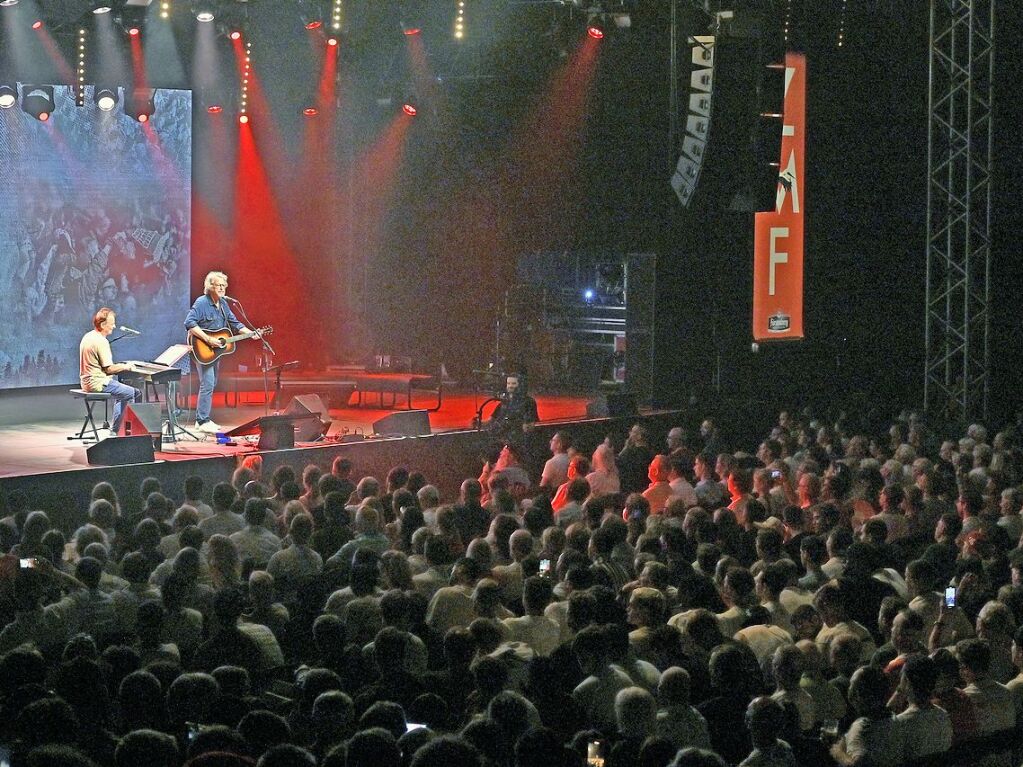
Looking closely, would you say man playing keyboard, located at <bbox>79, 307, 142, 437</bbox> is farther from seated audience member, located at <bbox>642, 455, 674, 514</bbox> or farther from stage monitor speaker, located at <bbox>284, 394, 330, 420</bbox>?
seated audience member, located at <bbox>642, 455, 674, 514</bbox>

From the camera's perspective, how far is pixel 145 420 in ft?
39.5

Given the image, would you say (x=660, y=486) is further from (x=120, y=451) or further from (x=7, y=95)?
(x=7, y=95)

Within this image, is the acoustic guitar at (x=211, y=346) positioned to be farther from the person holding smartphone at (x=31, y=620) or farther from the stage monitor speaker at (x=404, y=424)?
the person holding smartphone at (x=31, y=620)

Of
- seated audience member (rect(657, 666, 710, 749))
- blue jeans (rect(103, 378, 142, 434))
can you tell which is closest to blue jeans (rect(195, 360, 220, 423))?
blue jeans (rect(103, 378, 142, 434))

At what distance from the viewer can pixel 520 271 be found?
58.5 feet

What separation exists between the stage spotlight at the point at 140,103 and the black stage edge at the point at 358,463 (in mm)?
4683

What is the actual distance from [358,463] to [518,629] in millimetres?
6640

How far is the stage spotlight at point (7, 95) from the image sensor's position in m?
13.3

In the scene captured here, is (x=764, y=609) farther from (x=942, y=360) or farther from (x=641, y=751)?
(x=942, y=360)

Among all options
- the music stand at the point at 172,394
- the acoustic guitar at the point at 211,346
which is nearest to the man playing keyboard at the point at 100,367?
the music stand at the point at 172,394

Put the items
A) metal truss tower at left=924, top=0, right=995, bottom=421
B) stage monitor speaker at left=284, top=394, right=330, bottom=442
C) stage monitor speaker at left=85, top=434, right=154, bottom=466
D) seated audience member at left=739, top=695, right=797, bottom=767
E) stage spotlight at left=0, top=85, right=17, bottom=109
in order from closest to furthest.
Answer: seated audience member at left=739, top=695, right=797, bottom=767
stage monitor speaker at left=85, top=434, right=154, bottom=466
stage monitor speaker at left=284, top=394, right=330, bottom=442
stage spotlight at left=0, top=85, right=17, bottom=109
metal truss tower at left=924, top=0, right=995, bottom=421

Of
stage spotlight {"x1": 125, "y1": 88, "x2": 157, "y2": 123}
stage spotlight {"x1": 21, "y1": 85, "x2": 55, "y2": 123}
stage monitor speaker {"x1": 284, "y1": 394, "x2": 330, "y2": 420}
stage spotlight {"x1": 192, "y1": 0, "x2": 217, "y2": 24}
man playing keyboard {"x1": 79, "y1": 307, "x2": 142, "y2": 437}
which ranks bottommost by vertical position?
stage monitor speaker {"x1": 284, "y1": 394, "x2": 330, "y2": 420}

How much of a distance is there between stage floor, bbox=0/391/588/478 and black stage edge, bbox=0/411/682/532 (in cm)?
17

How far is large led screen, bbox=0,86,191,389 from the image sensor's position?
14523 mm
